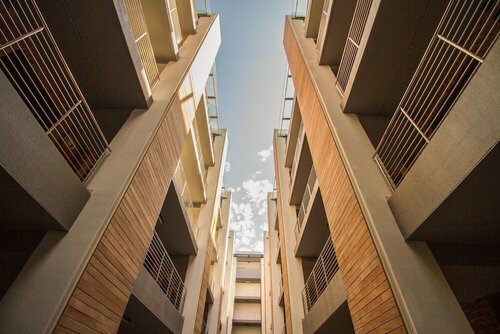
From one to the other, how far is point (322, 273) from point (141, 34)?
327 inches

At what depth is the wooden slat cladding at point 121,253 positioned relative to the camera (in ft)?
11.0

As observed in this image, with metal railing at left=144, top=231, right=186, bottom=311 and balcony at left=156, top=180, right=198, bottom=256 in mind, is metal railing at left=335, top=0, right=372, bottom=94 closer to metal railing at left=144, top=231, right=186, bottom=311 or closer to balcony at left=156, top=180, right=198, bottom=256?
balcony at left=156, top=180, right=198, bottom=256

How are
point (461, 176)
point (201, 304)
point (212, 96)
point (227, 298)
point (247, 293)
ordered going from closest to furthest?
1. point (461, 176)
2. point (201, 304)
3. point (212, 96)
4. point (227, 298)
5. point (247, 293)

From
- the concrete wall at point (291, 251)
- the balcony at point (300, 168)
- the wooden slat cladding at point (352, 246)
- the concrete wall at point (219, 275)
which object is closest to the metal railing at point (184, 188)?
the concrete wall at point (291, 251)

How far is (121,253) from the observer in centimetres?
431

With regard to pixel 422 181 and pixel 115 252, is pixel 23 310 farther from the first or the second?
pixel 422 181

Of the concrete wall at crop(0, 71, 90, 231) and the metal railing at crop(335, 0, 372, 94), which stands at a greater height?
the metal railing at crop(335, 0, 372, 94)

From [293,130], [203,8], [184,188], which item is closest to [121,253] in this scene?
[184,188]

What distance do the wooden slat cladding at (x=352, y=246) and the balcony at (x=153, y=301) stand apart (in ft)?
13.5

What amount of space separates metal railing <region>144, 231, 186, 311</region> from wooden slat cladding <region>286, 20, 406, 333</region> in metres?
4.15

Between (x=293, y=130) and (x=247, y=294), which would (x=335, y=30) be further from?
(x=247, y=294)

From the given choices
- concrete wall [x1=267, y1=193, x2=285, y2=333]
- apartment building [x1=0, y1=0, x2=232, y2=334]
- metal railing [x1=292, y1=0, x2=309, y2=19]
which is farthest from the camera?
concrete wall [x1=267, y1=193, x2=285, y2=333]

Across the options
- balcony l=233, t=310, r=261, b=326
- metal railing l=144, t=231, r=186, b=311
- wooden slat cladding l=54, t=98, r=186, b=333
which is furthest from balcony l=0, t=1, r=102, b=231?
balcony l=233, t=310, r=261, b=326

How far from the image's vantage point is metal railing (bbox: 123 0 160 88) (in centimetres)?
664
